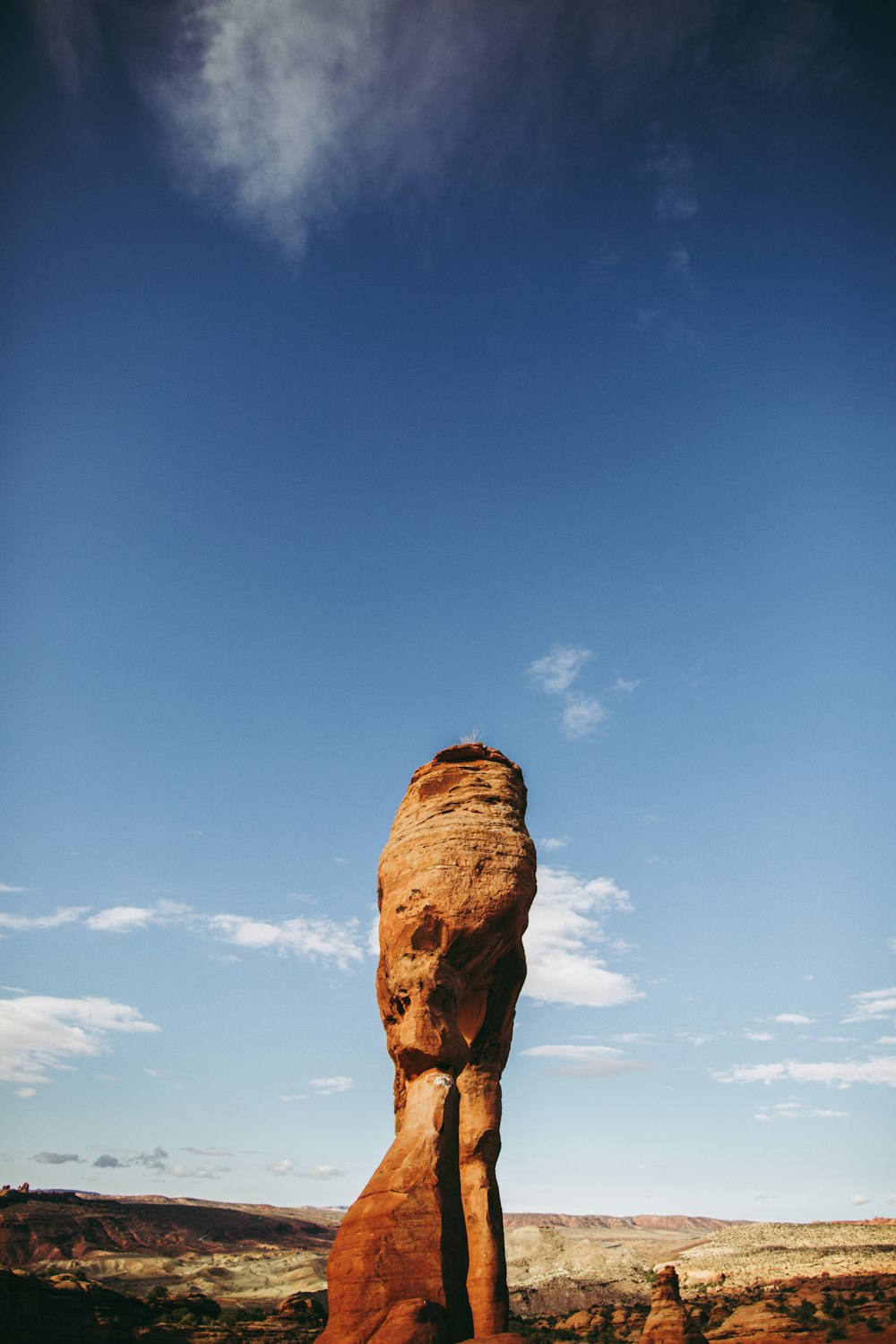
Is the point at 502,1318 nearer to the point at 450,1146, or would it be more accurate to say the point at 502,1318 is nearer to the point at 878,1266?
the point at 450,1146

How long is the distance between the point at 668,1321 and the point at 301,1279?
53.0 m

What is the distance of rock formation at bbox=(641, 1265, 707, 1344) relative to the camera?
2305 centimetres

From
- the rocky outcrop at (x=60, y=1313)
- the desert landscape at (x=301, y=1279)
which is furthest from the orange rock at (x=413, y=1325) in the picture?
the rocky outcrop at (x=60, y=1313)

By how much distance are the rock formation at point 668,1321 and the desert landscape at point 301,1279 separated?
0.80 m

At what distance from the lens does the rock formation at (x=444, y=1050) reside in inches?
435

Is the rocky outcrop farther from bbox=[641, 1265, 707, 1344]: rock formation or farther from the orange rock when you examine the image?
the orange rock

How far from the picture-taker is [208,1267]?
6781 centimetres

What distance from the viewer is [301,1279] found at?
210 feet

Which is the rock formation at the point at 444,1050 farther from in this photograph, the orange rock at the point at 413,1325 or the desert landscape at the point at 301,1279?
the desert landscape at the point at 301,1279

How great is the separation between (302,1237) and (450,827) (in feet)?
402

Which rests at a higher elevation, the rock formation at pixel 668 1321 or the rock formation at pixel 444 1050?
the rock formation at pixel 444 1050

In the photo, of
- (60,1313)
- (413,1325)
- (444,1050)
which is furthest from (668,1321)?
(413,1325)

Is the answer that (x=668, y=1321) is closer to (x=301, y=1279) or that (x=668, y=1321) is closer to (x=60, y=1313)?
(x=60, y=1313)

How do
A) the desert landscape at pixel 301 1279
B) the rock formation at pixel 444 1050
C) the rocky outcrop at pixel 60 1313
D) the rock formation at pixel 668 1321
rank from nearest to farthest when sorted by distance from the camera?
1. the rock formation at pixel 444 1050
2. the rocky outcrop at pixel 60 1313
3. the rock formation at pixel 668 1321
4. the desert landscape at pixel 301 1279
